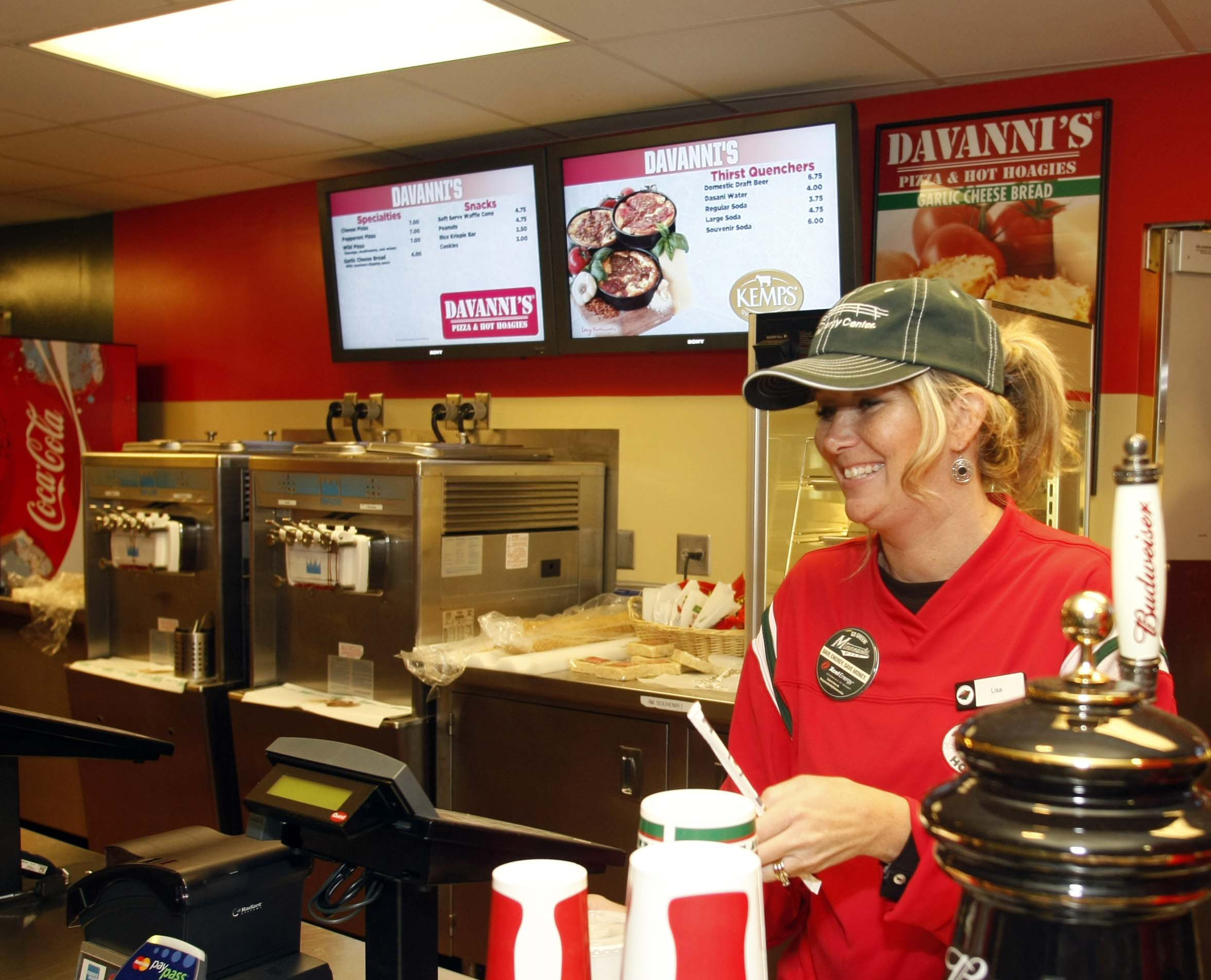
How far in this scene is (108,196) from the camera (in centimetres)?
557

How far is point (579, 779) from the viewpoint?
10.4 ft

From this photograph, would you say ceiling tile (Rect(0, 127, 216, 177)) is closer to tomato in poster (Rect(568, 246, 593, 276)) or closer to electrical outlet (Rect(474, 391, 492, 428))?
electrical outlet (Rect(474, 391, 492, 428))

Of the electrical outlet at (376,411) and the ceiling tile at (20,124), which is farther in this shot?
the electrical outlet at (376,411)

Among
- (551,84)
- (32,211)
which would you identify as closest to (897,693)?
(551,84)

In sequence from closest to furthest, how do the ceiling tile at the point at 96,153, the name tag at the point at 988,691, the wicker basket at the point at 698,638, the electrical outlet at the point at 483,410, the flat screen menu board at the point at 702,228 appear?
the name tag at the point at 988,691, the wicker basket at the point at 698,638, the flat screen menu board at the point at 702,228, the ceiling tile at the point at 96,153, the electrical outlet at the point at 483,410

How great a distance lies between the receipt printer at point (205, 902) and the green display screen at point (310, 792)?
13 centimetres

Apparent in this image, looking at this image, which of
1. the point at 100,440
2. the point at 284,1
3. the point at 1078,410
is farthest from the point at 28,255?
the point at 1078,410

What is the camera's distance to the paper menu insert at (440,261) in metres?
4.27

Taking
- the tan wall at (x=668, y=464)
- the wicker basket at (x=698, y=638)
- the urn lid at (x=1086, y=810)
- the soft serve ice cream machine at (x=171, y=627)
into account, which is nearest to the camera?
the urn lid at (x=1086, y=810)

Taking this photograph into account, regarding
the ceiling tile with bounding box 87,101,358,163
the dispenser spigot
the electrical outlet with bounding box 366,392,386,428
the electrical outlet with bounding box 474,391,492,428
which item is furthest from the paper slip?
the dispenser spigot

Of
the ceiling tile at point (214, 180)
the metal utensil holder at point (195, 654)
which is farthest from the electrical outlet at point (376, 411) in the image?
the metal utensil holder at point (195, 654)

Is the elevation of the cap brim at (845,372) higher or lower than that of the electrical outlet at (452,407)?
higher

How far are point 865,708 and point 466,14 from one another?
239 cm

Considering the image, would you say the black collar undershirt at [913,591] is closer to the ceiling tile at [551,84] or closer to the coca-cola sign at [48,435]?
the ceiling tile at [551,84]
